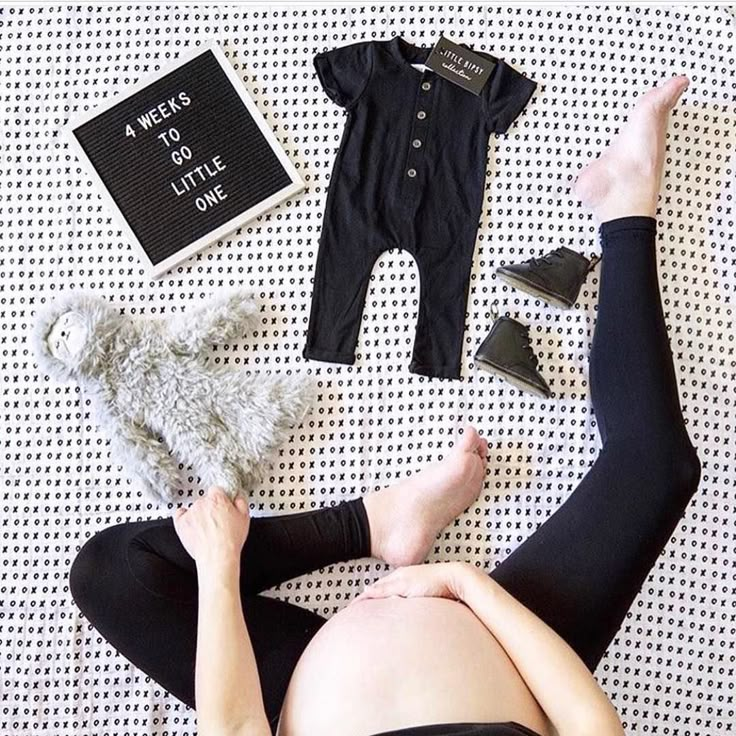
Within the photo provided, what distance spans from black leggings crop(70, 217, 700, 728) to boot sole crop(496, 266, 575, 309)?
0.06 m

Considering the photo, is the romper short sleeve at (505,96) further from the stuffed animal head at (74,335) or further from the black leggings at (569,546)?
the stuffed animal head at (74,335)

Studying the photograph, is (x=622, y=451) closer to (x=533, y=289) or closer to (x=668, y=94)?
(x=533, y=289)

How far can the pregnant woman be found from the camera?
2.90 feet

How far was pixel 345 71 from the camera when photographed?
1274 mm

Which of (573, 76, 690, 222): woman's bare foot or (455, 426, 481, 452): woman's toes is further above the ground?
(573, 76, 690, 222): woman's bare foot

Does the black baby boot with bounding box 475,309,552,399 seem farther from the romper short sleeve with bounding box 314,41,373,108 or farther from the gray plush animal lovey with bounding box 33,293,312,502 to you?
the romper short sleeve with bounding box 314,41,373,108

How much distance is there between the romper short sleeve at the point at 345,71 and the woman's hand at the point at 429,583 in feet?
2.17

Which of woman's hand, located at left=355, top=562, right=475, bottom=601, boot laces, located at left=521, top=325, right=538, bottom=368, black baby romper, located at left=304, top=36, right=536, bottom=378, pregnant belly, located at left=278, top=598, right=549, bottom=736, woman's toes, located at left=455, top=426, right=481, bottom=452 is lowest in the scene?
pregnant belly, located at left=278, top=598, right=549, bottom=736

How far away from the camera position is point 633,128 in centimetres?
123

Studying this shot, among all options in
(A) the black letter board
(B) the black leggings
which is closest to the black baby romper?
(A) the black letter board

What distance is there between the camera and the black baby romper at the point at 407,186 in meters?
1.25

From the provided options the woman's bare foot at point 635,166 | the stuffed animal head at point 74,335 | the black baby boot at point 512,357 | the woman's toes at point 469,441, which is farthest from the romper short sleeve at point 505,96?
the stuffed animal head at point 74,335

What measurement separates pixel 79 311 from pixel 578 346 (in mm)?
680

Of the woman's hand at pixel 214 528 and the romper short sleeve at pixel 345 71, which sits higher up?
the romper short sleeve at pixel 345 71
